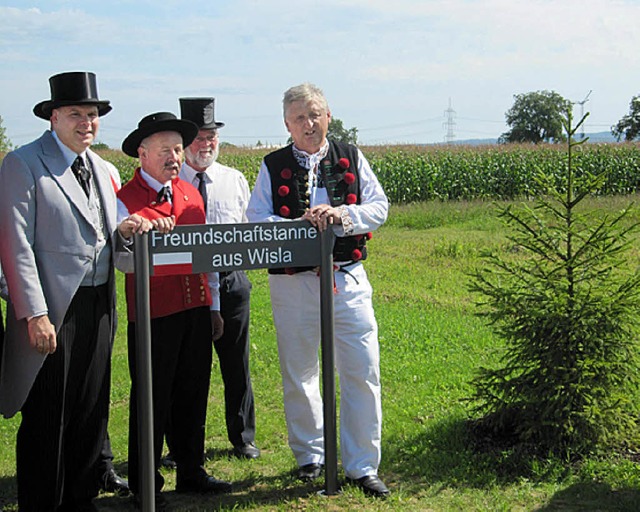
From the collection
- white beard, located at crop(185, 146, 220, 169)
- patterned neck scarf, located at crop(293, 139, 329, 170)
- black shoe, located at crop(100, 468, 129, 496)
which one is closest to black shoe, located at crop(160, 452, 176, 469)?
black shoe, located at crop(100, 468, 129, 496)

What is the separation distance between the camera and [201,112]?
5402 millimetres

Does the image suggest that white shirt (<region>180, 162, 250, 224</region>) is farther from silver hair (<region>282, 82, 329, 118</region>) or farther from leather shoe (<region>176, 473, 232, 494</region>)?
leather shoe (<region>176, 473, 232, 494</region>)

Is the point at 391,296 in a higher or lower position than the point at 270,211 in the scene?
lower

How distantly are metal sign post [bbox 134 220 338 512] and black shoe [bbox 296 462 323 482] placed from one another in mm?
291

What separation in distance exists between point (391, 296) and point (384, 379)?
3.85 metres

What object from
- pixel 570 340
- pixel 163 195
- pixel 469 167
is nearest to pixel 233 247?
pixel 163 195

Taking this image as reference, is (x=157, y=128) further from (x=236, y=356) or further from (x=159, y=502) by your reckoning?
(x=159, y=502)

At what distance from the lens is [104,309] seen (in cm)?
439

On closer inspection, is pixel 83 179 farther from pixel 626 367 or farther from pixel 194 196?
pixel 626 367

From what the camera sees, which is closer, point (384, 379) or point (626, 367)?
point (626, 367)

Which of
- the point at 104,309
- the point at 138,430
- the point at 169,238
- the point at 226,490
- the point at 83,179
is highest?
the point at 83,179

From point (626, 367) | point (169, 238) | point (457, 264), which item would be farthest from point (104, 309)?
point (457, 264)

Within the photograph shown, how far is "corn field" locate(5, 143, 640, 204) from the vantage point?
25.4 m

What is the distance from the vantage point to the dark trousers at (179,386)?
4.55 metres
